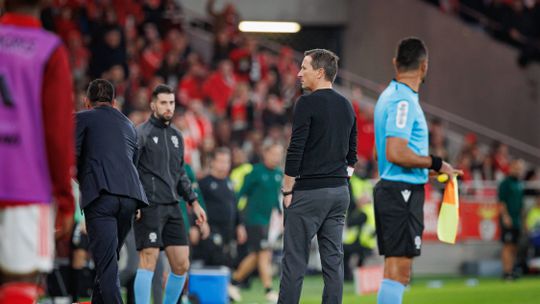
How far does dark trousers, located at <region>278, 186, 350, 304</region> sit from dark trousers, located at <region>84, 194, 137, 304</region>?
4.74 feet

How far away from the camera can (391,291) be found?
9414mm

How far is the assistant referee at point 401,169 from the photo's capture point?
940 centimetres

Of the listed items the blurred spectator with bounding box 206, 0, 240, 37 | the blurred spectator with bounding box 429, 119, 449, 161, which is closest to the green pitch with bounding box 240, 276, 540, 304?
the blurred spectator with bounding box 429, 119, 449, 161

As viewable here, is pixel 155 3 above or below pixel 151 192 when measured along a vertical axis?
above

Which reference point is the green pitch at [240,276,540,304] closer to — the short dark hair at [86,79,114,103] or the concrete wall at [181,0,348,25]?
the short dark hair at [86,79,114,103]

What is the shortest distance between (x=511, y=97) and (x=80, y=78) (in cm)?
1398

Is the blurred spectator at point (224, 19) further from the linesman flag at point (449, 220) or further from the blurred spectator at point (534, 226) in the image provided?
the linesman flag at point (449, 220)

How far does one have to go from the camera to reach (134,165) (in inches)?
400

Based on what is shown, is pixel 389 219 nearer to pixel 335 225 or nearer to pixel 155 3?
pixel 335 225

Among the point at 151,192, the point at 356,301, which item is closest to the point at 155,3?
the point at 356,301

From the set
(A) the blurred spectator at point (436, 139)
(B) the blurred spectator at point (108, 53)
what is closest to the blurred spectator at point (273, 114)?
(B) the blurred spectator at point (108, 53)

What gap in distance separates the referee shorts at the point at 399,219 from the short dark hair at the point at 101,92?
8.47ft

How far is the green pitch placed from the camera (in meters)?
16.7

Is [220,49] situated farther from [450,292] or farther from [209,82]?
[450,292]
